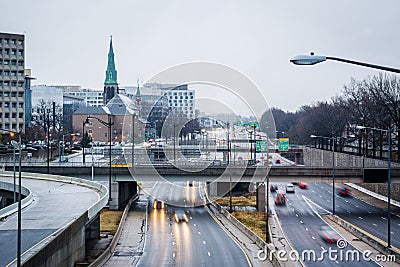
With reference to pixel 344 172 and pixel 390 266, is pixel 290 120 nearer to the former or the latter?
pixel 344 172

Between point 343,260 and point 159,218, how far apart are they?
20.0m

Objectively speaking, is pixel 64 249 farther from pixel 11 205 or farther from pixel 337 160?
pixel 337 160

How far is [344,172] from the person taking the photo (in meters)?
46.3

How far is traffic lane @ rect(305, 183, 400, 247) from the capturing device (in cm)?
3486

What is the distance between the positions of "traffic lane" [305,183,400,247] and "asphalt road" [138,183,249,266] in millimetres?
10264

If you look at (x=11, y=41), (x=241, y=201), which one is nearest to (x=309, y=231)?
(x=241, y=201)

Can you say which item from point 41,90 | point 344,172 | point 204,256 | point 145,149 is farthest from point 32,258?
point 41,90

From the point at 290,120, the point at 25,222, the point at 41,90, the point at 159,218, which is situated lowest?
the point at 159,218

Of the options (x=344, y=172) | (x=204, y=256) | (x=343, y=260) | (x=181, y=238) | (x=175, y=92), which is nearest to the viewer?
(x=343, y=260)

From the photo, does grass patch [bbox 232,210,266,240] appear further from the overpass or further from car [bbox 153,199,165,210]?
car [bbox 153,199,165,210]

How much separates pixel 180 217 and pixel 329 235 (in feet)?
46.9

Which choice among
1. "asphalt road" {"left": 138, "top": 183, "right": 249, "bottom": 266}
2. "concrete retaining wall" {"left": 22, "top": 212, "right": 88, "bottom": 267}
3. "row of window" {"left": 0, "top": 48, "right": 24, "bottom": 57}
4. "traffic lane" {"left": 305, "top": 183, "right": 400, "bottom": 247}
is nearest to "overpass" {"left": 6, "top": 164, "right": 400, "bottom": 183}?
"traffic lane" {"left": 305, "top": 183, "right": 400, "bottom": 247}

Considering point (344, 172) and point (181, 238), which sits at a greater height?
point (344, 172)

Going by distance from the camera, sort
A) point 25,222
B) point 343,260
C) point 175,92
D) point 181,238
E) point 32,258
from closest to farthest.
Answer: point 32,258
point 25,222
point 343,260
point 181,238
point 175,92
